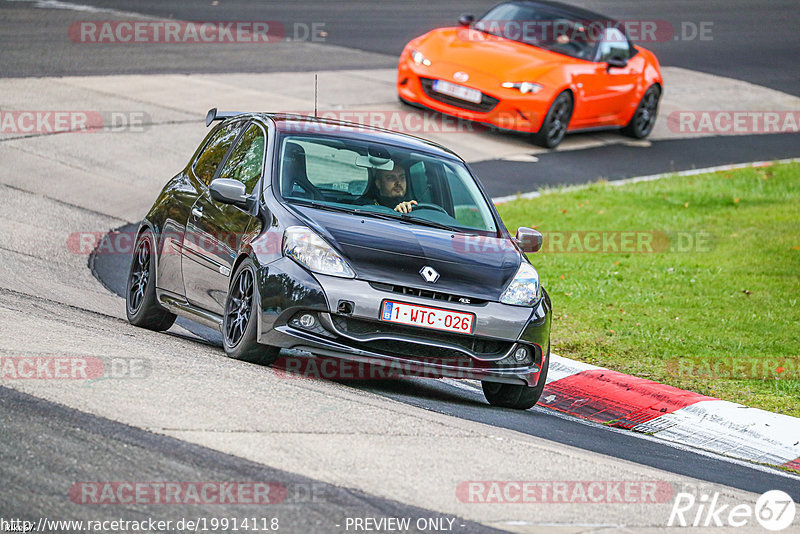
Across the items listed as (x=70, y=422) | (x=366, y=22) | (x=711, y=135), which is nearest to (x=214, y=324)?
(x=70, y=422)

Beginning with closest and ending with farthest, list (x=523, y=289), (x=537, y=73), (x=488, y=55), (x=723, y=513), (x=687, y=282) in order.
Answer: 1. (x=723, y=513)
2. (x=523, y=289)
3. (x=687, y=282)
4. (x=537, y=73)
5. (x=488, y=55)

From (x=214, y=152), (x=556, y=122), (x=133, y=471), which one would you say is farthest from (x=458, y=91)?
(x=133, y=471)

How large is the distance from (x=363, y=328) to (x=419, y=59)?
11.9 metres

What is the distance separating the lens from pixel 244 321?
7.76 meters

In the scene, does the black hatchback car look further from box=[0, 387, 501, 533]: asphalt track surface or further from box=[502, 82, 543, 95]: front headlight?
box=[502, 82, 543, 95]: front headlight

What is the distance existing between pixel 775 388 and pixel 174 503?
5682 millimetres

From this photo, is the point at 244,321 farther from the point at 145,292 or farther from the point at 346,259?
the point at 145,292

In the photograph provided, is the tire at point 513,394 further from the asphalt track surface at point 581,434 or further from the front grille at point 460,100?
the front grille at point 460,100

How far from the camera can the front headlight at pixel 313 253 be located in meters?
7.43

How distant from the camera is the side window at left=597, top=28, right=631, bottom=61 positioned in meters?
19.7

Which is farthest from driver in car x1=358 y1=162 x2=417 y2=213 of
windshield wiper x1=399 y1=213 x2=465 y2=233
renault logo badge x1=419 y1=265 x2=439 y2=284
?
renault logo badge x1=419 y1=265 x2=439 y2=284

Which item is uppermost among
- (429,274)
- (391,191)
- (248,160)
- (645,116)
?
(248,160)

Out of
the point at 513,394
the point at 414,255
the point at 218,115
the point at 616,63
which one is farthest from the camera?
the point at 616,63

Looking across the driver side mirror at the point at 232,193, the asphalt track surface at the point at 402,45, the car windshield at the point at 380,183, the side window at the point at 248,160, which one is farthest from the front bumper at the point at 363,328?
the asphalt track surface at the point at 402,45
